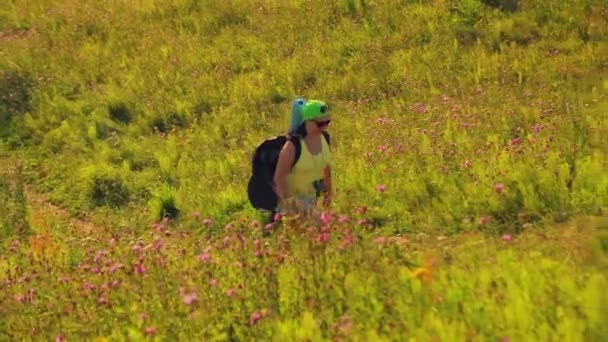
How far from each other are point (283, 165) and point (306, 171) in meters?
0.28

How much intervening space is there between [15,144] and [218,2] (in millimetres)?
5837

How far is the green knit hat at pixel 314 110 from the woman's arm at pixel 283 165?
285 millimetres

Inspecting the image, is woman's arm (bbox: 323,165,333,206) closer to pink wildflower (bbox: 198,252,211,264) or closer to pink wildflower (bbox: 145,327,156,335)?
pink wildflower (bbox: 198,252,211,264)

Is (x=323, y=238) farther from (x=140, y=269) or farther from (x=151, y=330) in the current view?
(x=140, y=269)

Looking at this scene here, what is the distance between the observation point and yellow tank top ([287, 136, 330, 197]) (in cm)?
643

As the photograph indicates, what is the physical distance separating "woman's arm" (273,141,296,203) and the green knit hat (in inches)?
11.2

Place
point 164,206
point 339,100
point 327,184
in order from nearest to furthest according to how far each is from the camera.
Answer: point 327,184 < point 164,206 < point 339,100

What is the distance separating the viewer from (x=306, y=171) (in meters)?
6.49

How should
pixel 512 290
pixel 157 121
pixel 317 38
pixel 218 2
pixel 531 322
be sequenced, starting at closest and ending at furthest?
pixel 531 322, pixel 512 290, pixel 157 121, pixel 317 38, pixel 218 2

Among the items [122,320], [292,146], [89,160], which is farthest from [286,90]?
[122,320]

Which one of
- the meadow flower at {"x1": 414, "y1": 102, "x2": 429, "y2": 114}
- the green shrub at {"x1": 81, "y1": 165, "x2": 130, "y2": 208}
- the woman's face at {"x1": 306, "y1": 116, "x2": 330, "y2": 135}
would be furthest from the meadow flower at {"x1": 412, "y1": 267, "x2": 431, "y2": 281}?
the green shrub at {"x1": 81, "y1": 165, "x2": 130, "y2": 208}

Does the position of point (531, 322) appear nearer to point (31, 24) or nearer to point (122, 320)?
point (122, 320)

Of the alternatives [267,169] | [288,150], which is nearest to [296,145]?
[288,150]

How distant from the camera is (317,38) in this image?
13516mm
